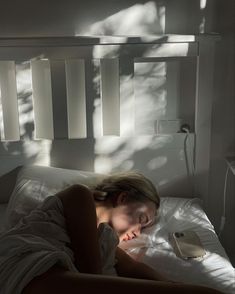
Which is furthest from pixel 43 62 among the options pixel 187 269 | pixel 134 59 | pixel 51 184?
pixel 187 269

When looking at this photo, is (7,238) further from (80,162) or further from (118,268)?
(80,162)

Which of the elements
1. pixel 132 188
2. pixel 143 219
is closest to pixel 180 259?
pixel 143 219

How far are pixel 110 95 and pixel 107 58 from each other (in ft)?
0.51

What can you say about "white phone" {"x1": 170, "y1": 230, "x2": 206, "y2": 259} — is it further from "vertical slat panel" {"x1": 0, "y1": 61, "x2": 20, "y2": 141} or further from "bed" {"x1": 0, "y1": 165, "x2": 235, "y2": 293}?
"vertical slat panel" {"x1": 0, "y1": 61, "x2": 20, "y2": 141}

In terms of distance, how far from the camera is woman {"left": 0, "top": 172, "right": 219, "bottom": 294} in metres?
1.05

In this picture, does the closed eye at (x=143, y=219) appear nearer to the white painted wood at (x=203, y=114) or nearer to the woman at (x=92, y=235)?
the woman at (x=92, y=235)

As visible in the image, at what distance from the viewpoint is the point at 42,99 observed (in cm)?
187

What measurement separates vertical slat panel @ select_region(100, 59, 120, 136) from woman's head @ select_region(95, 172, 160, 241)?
14.2 inches

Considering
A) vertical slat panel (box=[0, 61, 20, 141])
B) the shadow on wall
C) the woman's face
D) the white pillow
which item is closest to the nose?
the woman's face

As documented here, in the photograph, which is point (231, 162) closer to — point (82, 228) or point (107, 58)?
point (107, 58)

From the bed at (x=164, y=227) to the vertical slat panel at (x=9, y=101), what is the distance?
0.54 feet

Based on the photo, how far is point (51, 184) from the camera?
178cm

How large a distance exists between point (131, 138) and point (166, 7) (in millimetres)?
570

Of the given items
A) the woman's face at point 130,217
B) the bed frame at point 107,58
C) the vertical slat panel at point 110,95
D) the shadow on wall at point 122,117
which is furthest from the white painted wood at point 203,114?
the woman's face at point 130,217
